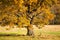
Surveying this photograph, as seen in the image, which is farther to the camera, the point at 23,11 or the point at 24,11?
the point at 24,11

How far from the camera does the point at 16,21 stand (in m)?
25.0

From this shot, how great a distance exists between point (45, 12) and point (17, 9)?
3525 mm

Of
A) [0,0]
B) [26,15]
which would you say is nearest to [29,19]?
[26,15]

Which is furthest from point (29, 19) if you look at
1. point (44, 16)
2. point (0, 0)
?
point (0, 0)

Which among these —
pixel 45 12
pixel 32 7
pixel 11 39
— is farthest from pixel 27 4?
pixel 11 39

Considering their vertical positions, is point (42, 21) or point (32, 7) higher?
point (32, 7)

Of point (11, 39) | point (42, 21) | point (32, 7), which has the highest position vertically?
point (32, 7)

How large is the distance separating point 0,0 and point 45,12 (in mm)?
5420

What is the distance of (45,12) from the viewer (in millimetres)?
26422

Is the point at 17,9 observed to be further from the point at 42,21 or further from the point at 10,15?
the point at 42,21

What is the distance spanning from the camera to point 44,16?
2739 centimetres

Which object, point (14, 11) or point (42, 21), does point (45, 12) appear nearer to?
point (42, 21)

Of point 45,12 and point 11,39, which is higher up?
point 45,12

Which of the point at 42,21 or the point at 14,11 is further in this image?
the point at 42,21
